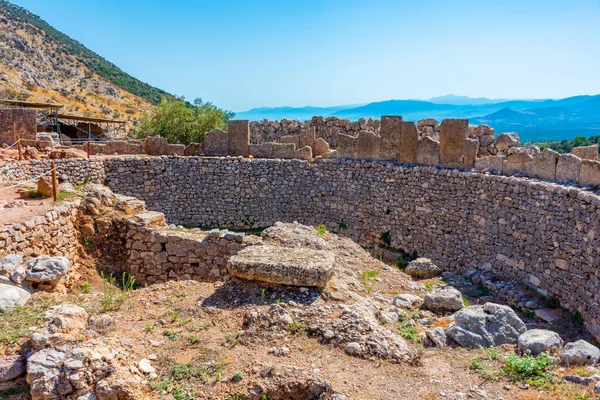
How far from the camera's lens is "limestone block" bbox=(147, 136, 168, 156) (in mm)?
17750

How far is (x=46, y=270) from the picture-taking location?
7480 millimetres

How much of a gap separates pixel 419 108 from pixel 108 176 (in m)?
115

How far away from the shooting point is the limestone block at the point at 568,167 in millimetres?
10086

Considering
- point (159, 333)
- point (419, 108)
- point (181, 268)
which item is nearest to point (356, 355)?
point (159, 333)

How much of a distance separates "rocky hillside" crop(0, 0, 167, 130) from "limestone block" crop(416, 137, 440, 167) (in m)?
32.8

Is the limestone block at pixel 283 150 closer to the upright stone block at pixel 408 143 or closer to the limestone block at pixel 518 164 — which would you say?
the upright stone block at pixel 408 143

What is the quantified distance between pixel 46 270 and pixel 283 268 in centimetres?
366

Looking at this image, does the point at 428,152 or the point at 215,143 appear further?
the point at 215,143

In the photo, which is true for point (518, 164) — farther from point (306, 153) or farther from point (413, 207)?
point (306, 153)

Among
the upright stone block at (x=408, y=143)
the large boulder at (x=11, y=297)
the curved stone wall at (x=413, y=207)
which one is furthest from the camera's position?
the upright stone block at (x=408, y=143)

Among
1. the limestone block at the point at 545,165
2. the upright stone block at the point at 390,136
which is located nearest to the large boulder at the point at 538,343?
the limestone block at the point at 545,165

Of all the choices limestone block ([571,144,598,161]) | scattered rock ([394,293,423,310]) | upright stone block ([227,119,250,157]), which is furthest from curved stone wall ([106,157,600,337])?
scattered rock ([394,293,423,310])

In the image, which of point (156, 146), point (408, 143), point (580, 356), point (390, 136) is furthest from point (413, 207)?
point (156, 146)

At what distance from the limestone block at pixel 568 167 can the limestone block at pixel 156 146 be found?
41.9ft
